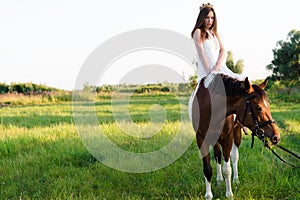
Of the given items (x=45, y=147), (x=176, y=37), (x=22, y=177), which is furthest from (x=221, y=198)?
(x=45, y=147)

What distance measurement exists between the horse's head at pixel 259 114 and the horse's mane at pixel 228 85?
0.37ft

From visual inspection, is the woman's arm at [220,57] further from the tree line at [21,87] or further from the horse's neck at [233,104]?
the tree line at [21,87]

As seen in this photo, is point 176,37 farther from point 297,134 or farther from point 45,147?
point 297,134

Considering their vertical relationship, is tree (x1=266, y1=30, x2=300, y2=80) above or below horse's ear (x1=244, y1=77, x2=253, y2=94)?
above

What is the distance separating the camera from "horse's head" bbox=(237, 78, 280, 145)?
313cm

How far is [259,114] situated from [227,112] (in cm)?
44

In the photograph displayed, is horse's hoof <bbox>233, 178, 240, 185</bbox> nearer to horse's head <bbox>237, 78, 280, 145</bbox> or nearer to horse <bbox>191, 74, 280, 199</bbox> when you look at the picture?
horse <bbox>191, 74, 280, 199</bbox>

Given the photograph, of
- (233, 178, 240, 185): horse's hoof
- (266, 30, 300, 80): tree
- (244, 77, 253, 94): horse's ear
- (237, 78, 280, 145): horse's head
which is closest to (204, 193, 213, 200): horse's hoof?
(233, 178, 240, 185): horse's hoof

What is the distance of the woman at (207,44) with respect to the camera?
403 cm

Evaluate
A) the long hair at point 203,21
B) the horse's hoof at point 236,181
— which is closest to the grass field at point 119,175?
the horse's hoof at point 236,181

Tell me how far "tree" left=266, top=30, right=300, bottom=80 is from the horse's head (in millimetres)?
27293

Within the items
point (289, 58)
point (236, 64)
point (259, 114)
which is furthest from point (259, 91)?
point (236, 64)

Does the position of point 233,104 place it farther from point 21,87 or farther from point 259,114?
point 21,87

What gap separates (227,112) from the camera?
3.52 meters
